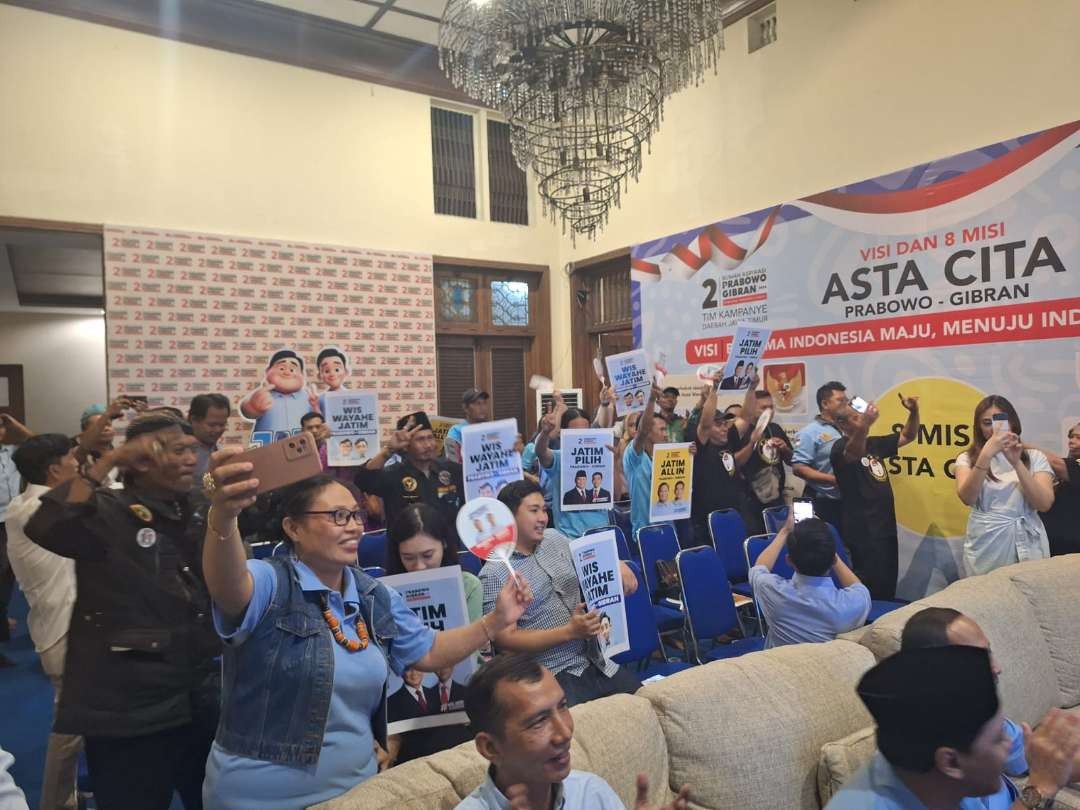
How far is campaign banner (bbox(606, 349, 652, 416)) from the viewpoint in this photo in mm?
5152

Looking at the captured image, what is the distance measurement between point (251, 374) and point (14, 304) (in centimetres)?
673

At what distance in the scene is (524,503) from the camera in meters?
2.64

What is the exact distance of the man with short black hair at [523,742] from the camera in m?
1.41

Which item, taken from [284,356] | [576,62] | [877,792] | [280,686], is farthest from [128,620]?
[284,356]

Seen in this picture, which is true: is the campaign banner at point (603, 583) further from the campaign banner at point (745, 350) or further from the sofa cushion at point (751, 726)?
the campaign banner at point (745, 350)

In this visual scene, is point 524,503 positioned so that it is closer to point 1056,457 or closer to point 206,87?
point 1056,457

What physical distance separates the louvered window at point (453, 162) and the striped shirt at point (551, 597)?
589cm

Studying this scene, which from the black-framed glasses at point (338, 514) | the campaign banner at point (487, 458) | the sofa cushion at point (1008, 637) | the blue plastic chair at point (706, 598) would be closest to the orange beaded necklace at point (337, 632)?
the black-framed glasses at point (338, 514)

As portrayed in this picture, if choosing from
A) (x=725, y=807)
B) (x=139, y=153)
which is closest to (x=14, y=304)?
(x=139, y=153)

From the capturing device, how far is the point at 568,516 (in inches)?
185

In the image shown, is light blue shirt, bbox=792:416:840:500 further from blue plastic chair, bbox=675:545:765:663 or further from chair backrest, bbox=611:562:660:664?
chair backrest, bbox=611:562:660:664

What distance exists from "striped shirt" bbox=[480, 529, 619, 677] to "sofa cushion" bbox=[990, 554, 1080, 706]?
72.7 inches

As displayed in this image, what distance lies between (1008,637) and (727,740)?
4.97ft

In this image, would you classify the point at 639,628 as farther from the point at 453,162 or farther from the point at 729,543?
the point at 453,162
